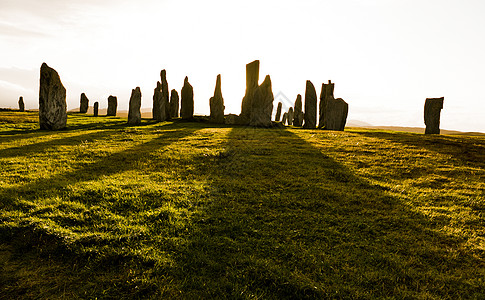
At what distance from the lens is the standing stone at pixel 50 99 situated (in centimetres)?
2025

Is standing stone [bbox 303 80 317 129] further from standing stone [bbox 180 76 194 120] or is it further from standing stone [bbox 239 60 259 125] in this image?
standing stone [bbox 180 76 194 120]

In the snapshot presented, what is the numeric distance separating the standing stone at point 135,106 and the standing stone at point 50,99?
6496 millimetres

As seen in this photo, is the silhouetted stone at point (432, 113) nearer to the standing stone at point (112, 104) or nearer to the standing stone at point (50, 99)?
the standing stone at point (50, 99)

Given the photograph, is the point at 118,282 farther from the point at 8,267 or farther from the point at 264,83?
the point at 264,83

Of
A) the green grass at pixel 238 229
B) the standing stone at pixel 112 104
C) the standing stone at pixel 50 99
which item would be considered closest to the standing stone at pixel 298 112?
the green grass at pixel 238 229

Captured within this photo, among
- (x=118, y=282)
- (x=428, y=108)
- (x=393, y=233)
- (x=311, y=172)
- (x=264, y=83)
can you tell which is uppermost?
(x=264, y=83)

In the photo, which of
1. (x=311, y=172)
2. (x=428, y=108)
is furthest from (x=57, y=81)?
(x=428, y=108)

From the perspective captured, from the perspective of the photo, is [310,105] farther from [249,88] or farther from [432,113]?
[432,113]

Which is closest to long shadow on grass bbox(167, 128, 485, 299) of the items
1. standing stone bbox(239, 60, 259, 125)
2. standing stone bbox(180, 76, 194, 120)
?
standing stone bbox(239, 60, 259, 125)

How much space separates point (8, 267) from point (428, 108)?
30.5 m

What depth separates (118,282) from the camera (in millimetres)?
4426

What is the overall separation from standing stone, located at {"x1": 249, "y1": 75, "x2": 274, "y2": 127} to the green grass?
13.9 meters

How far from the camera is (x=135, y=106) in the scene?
2708cm

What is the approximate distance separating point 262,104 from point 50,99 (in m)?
18.1
